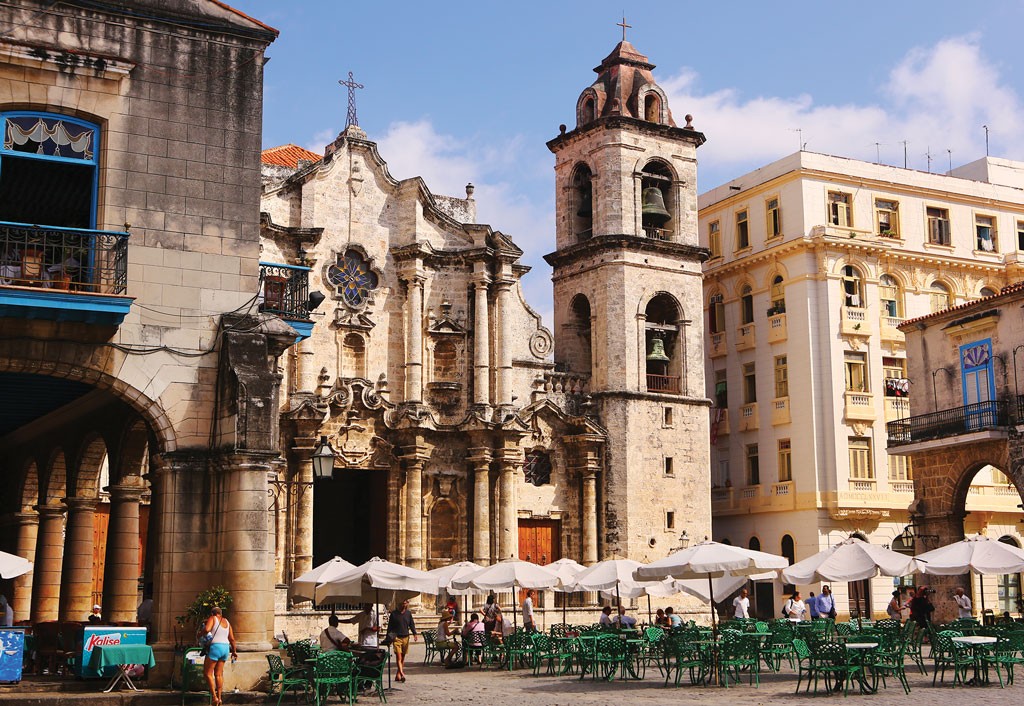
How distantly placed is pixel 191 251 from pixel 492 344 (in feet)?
62.9

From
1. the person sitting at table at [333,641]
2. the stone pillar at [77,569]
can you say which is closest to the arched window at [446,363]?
the stone pillar at [77,569]

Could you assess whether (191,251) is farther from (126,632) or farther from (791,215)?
(791,215)

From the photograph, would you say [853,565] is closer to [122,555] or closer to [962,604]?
[962,604]

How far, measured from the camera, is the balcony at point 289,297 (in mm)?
18859

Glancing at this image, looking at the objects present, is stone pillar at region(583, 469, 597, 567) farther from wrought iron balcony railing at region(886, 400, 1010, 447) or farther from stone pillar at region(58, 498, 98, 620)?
stone pillar at region(58, 498, 98, 620)

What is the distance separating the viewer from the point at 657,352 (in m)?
38.4

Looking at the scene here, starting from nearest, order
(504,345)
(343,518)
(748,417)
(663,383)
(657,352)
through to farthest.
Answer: (504,345)
(343,518)
(657,352)
(663,383)
(748,417)

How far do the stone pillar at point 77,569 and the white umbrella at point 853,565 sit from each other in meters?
13.0

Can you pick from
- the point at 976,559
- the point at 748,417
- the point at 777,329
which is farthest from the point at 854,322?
the point at 976,559

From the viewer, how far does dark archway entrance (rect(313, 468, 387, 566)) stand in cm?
3697

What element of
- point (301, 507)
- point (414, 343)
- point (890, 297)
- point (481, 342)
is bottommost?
point (301, 507)

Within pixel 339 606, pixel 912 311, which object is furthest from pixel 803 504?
pixel 339 606

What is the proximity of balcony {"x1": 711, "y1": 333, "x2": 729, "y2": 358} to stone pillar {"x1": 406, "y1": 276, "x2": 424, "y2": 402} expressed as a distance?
13.5m

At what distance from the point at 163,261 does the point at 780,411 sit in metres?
28.3
